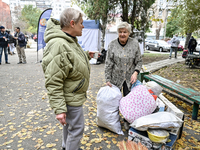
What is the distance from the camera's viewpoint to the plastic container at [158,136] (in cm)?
205

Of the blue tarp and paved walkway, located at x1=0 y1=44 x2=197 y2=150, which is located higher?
the blue tarp

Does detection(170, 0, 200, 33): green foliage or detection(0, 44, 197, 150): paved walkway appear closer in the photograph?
detection(0, 44, 197, 150): paved walkway

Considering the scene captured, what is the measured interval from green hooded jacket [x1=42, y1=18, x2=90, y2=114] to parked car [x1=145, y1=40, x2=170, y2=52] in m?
20.5

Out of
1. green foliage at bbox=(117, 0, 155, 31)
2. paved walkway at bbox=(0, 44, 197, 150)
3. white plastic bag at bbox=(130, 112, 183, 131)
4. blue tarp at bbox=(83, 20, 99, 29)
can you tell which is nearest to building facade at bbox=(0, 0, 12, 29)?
blue tarp at bbox=(83, 20, 99, 29)

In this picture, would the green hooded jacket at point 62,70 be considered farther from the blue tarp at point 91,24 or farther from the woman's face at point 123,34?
the blue tarp at point 91,24

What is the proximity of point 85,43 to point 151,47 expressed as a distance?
13.9m

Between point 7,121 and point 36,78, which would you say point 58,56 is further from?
point 36,78

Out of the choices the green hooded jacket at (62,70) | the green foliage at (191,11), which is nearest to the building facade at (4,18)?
the green foliage at (191,11)

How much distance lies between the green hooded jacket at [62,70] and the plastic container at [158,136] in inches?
43.3

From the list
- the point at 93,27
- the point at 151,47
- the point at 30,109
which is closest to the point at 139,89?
the point at 30,109

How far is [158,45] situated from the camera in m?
20.8

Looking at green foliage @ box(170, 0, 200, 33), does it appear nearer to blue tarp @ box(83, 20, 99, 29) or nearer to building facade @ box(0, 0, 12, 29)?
blue tarp @ box(83, 20, 99, 29)

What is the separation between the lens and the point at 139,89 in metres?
2.51

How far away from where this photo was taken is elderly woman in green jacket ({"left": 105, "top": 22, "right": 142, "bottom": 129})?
8.70 feet
